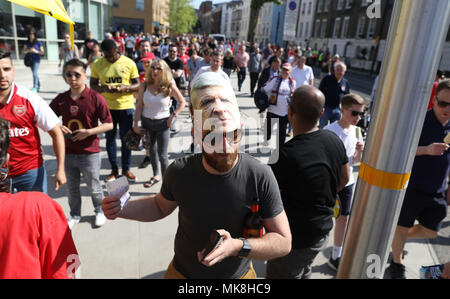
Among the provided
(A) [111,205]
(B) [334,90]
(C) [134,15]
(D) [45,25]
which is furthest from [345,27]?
(A) [111,205]

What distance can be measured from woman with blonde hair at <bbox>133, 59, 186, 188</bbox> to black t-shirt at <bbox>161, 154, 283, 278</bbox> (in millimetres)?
2780

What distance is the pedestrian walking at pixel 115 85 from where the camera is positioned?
4.45m

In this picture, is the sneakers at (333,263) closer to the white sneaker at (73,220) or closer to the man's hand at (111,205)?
the man's hand at (111,205)

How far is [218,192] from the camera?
4.82 ft

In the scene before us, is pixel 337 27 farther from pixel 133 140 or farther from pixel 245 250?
pixel 245 250

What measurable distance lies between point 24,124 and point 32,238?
1736 mm

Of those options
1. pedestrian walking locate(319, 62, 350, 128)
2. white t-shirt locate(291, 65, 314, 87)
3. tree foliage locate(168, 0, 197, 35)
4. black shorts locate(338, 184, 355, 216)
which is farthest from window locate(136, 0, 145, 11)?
black shorts locate(338, 184, 355, 216)

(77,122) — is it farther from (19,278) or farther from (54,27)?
(54,27)

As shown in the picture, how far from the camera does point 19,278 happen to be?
1131 millimetres

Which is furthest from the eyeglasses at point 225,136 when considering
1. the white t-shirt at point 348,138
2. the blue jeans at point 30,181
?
the blue jeans at point 30,181

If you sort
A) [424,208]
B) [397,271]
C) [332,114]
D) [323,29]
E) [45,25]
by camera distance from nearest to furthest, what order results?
1. [424,208]
2. [397,271]
3. [332,114]
4. [45,25]
5. [323,29]

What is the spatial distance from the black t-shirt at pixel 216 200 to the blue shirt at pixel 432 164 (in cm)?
200

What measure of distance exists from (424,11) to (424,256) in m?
3.19
